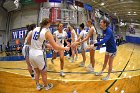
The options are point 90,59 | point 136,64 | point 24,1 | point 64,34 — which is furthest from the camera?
point 136,64

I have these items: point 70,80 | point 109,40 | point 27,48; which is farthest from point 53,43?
point 109,40

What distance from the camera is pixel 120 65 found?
4.27 meters

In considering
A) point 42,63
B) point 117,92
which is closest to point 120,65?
point 117,92

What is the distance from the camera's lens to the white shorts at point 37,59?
3.11m

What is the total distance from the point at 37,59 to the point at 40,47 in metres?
0.16

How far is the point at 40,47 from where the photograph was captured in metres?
3.10

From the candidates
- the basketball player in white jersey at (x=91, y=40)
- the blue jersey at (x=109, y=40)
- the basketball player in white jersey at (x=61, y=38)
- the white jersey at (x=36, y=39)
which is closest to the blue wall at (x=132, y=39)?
the blue jersey at (x=109, y=40)

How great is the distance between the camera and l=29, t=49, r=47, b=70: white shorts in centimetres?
311

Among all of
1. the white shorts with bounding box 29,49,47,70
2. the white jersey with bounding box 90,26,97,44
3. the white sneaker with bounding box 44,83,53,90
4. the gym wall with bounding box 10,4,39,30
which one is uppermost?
the gym wall with bounding box 10,4,39,30

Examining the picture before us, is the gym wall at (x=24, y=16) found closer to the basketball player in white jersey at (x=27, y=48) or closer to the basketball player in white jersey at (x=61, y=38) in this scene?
the basketball player in white jersey at (x=27, y=48)

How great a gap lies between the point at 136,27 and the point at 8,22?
1.80m

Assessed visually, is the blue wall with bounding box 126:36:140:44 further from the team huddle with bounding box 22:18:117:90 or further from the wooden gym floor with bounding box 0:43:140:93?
the wooden gym floor with bounding box 0:43:140:93

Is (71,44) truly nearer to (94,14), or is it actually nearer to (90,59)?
(90,59)

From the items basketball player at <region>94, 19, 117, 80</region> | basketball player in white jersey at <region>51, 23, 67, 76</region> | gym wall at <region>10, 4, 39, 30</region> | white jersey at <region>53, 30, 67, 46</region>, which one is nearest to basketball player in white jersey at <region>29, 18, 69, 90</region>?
gym wall at <region>10, 4, 39, 30</region>
